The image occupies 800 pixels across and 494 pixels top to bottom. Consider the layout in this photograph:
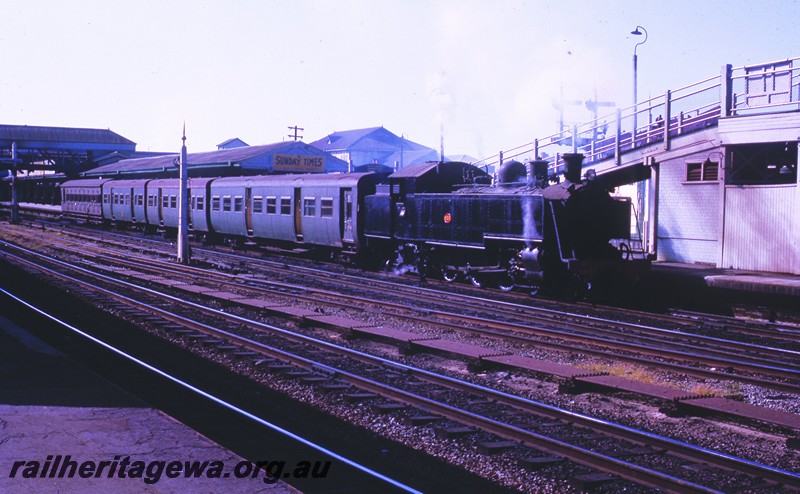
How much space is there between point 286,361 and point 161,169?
3747 centimetres

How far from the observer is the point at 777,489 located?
6219 mm

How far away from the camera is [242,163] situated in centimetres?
4478

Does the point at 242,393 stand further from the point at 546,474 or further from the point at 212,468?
the point at 546,474

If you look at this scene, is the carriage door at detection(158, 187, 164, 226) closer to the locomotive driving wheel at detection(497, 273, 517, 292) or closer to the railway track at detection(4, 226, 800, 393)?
the railway track at detection(4, 226, 800, 393)

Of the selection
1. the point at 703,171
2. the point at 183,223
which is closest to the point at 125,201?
the point at 183,223

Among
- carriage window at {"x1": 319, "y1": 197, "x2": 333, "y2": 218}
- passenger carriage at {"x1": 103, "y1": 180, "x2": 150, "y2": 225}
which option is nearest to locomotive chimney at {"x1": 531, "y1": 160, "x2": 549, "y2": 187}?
carriage window at {"x1": 319, "y1": 197, "x2": 333, "y2": 218}

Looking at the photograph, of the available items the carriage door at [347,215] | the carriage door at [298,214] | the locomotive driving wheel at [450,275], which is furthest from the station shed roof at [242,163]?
the locomotive driving wheel at [450,275]

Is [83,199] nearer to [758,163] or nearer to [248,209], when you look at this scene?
[248,209]

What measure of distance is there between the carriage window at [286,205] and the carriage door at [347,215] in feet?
11.2

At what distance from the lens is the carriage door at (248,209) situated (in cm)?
3004

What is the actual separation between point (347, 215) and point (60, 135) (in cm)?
5769

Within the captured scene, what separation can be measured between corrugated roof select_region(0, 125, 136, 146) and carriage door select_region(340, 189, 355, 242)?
50.1m

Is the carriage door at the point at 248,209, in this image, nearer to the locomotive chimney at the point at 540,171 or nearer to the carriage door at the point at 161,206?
the carriage door at the point at 161,206

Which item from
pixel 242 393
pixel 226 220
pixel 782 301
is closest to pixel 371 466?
pixel 242 393
